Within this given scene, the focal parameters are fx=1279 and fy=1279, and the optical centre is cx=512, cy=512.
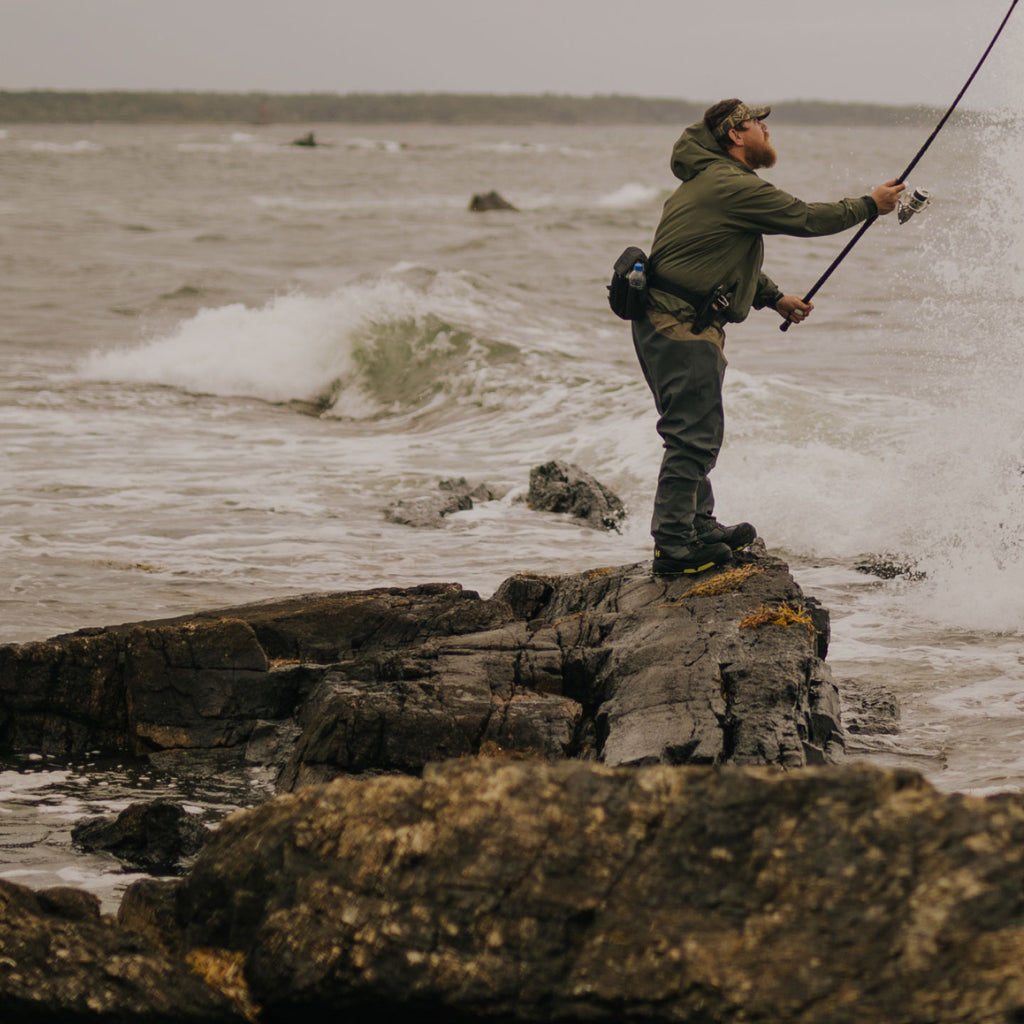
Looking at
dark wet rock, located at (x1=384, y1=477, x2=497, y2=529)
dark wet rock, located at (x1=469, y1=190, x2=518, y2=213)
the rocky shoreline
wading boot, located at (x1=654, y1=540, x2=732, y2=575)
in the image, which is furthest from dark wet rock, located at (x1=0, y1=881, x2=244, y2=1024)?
dark wet rock, located at (x1=469, y1=190, x2=518, y2=213)

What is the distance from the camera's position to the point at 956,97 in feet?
18.0

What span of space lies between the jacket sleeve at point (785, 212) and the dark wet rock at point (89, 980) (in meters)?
3.45

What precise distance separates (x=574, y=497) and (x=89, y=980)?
22.8ft

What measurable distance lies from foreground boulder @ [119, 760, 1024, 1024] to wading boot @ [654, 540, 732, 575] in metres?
2.75

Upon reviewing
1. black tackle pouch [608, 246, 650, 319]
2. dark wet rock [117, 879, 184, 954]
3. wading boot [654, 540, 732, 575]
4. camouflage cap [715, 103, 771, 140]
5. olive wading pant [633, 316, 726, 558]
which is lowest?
dark wet rock [117, 879, 184, 954]

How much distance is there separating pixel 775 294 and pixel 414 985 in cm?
373

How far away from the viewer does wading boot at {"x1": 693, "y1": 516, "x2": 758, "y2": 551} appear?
17.8 ft

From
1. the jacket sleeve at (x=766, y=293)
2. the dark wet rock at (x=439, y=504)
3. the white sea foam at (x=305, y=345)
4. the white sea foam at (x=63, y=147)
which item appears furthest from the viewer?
the white sea foam at (x=63, y=147)

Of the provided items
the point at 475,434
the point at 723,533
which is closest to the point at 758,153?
the point at 723,533

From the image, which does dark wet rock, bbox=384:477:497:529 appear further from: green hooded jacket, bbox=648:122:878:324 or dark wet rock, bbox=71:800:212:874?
dark wet rock, bbox=71:800:212:874

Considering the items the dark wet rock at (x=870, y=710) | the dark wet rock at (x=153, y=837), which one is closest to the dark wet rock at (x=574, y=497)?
the dark wet rock at (x=870, y=710)

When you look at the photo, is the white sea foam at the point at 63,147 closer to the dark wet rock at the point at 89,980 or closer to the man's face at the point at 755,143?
the man's face at the point at 755,143

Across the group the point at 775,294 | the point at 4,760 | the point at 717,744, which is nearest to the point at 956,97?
the point at 775,294

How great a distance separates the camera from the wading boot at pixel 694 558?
5.25 meters
